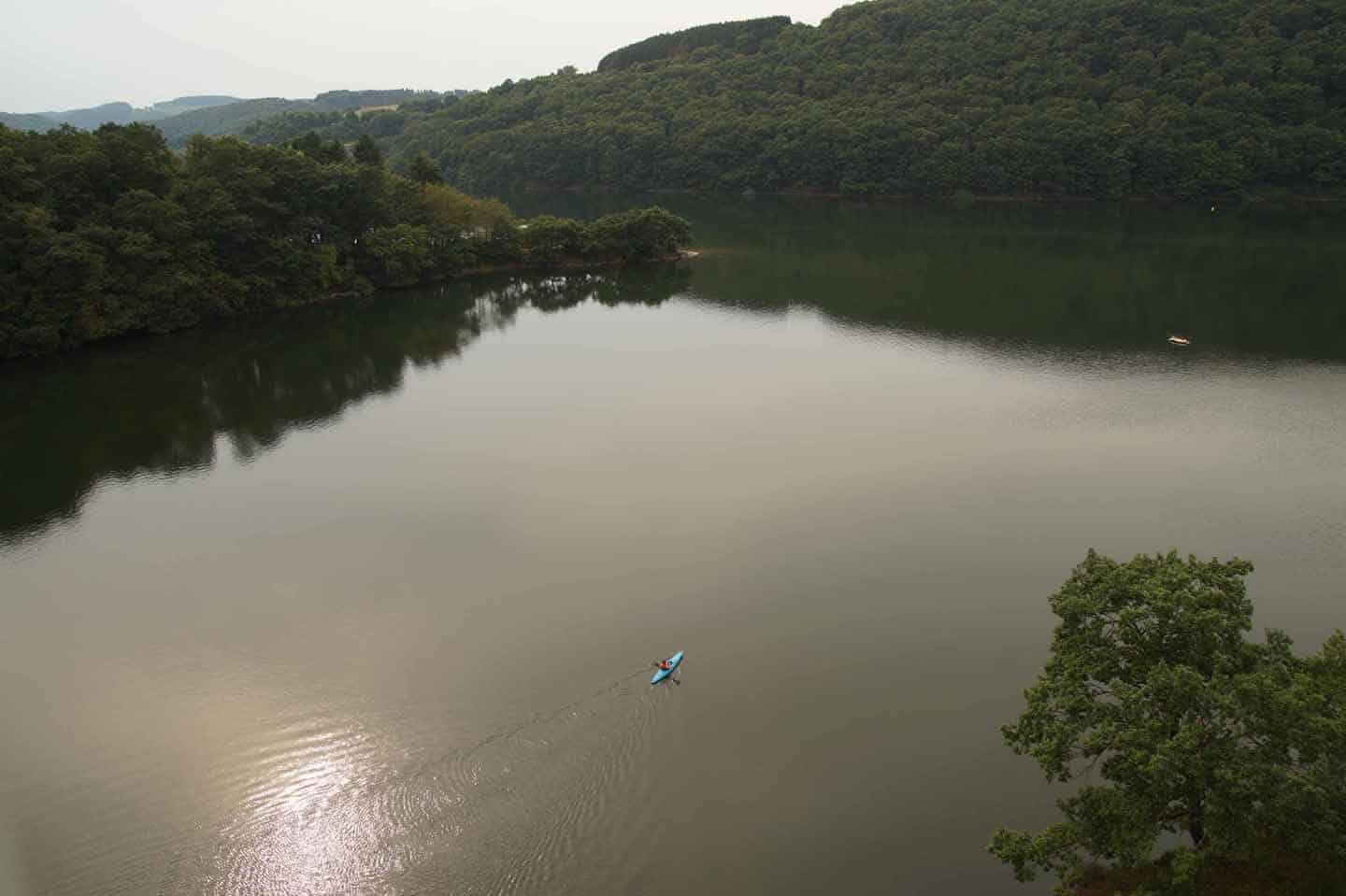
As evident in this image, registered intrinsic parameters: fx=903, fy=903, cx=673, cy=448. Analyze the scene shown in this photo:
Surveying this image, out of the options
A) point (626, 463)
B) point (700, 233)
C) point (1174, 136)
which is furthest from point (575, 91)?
point (626, 463)

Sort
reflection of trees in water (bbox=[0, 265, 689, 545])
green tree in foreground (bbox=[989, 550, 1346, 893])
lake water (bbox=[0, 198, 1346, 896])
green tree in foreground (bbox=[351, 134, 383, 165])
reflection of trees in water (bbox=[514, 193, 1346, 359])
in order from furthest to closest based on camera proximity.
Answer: green tree in foreground (bbox=[351, 134, 383, 165]) < reflection of trees in water (bbox=[514, 193, 1346, 359]) < reflection of trees in water (bbox=[0, 265, 689, 545]) < lake water (bbox=[0, 198, 1346, 896]) < green tree in foreground (bbox=[989, 550, 1346, 893])

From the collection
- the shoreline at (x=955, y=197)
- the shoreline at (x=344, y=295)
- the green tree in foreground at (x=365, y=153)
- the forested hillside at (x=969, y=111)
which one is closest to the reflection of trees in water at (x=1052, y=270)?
the shoreline at (x=955, y=197)

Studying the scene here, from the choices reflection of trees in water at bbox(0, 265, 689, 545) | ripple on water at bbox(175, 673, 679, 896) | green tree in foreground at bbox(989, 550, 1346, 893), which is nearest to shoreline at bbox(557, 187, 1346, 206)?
reflection of trees in water at bbox(0, 265, 689, 545)

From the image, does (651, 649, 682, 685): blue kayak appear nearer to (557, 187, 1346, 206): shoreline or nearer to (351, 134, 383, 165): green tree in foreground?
(351, 134, 383, 165): green tree in foreground

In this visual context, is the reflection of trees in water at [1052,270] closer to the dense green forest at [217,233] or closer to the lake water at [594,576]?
the lake water at [594,576]

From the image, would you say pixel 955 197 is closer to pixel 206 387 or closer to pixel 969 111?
pixel 969 111

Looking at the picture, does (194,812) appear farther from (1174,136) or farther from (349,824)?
(1174,136)
